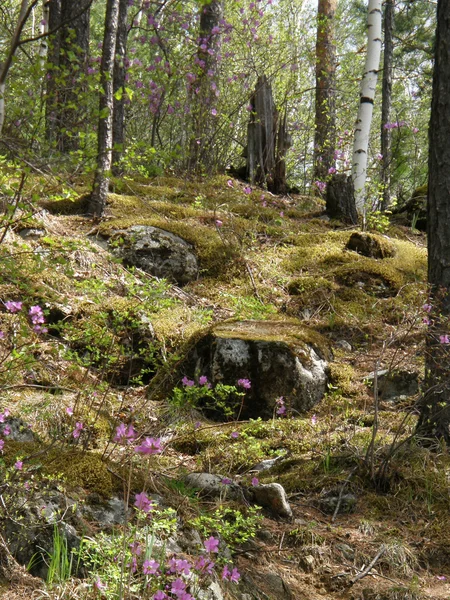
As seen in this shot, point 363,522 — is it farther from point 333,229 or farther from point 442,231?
point 333,229

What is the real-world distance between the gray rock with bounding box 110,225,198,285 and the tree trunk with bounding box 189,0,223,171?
3.02m

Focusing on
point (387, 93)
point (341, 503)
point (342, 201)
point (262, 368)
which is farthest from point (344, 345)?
point (387, 93)

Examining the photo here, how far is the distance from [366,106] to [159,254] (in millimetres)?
4724

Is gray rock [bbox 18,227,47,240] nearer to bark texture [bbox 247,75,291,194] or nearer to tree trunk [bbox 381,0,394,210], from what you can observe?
bark texture [bbox 247,75,291,194]

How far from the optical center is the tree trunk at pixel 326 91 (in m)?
10.3

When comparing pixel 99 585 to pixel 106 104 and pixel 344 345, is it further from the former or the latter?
pixel 106 104

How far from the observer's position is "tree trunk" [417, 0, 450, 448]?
11.6ft

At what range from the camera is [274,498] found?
9.80 ft

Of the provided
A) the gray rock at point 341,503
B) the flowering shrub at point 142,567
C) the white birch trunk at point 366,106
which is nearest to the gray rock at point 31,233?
the gray rock at point 341,503

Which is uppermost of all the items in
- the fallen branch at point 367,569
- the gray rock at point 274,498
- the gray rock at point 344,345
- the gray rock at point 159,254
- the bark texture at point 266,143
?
the bark texture at point 266,143

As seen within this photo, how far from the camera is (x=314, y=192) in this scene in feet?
33.5

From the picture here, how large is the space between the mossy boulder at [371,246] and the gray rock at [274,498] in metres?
4.25

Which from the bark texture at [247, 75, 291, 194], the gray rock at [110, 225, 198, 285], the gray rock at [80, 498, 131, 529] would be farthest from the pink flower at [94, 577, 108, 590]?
the bark texture at [247, 75, 291, 194]

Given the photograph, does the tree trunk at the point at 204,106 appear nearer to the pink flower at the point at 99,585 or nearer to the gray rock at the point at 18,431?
the gray rock at the point at 18,431
